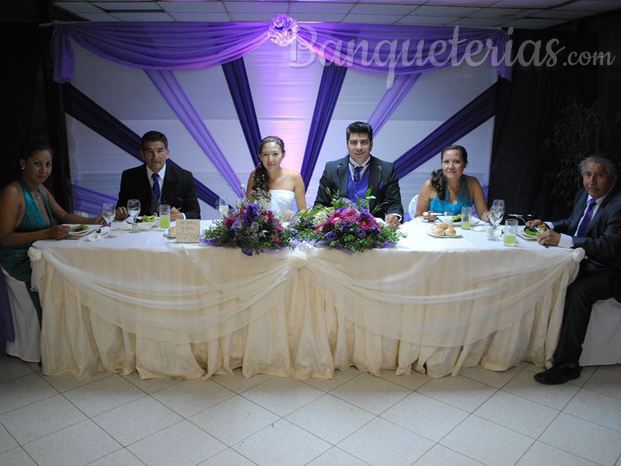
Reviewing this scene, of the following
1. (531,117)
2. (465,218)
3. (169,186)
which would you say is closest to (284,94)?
(169,186)

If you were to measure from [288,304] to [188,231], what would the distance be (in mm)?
731

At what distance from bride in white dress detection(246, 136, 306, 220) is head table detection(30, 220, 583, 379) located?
1.18 meters

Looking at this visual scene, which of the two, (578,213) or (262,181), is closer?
(578,213)

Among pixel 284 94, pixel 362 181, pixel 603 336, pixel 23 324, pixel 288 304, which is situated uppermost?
pixel 284 94

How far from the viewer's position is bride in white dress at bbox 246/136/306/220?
12.3 feet

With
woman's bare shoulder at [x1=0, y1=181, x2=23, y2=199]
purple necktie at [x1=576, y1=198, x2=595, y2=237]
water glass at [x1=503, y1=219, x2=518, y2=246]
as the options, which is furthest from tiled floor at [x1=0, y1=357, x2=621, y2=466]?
woman's bare shoulder at [x1=0, y1=181, x2=23, y2=199]

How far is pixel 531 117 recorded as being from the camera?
4844 mm

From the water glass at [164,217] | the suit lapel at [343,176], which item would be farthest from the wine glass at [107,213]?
the suit lapel at [343,176]

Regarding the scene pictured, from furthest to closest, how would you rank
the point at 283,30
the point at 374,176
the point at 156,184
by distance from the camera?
1. the point at 283,30
2. the point at 374,176
3. the point at 156,184

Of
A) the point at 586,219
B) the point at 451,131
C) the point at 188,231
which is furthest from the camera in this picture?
the point at 451,131

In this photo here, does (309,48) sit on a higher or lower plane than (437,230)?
higher

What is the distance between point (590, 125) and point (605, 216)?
1897 millimetres

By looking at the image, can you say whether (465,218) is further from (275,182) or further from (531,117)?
(531,117)

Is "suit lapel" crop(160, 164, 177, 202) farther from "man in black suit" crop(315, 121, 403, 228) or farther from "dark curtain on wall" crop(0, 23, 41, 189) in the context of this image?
"dark curtain on wall" crop(0, 23, 41, 189)
